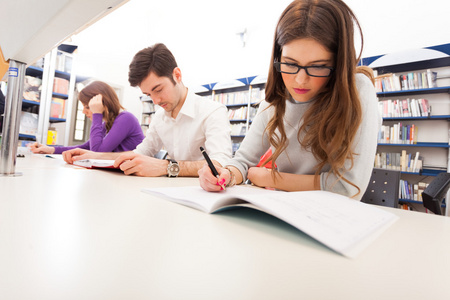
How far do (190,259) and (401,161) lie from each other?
3.80 m

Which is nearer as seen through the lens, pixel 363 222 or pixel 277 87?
pixel 363 222

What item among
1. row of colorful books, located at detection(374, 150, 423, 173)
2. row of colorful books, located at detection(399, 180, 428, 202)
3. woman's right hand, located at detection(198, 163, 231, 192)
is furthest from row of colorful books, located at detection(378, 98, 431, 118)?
woman's right hand, located at detection(198, 163, 231, 192)

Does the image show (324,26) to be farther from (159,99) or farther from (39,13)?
(159,99)

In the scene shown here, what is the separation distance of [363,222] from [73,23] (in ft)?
2.17

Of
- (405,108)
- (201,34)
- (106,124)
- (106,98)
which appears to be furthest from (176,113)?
(201,34)

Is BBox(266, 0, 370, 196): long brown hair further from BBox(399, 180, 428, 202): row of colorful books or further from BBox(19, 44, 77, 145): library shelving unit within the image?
BBox(19, 44, 77, 145): library shelving unit

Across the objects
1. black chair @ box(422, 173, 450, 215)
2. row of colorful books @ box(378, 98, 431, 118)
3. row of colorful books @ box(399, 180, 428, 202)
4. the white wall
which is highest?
the white wall

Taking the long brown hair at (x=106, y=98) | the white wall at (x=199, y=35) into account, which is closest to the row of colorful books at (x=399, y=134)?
the white wall at (x=199, y=35)

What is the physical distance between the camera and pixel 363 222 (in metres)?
0.41

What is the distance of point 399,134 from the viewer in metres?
3.29

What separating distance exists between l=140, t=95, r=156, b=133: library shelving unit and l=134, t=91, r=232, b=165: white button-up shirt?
16.5 ft

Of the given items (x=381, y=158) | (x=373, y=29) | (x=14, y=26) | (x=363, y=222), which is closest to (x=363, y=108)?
(x=363, y=222)

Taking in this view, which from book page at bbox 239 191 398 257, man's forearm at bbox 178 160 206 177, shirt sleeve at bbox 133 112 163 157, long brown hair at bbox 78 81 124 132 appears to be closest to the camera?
book page at bbox 239 191 398 257

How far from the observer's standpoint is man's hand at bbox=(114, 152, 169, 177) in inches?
38.3
